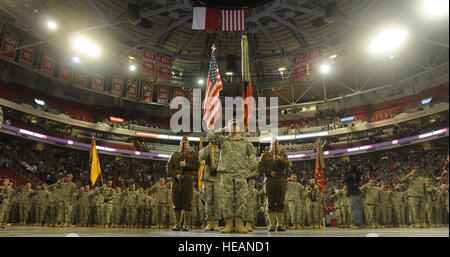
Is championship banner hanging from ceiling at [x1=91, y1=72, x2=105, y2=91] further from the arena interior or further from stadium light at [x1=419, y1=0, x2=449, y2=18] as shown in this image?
stadium light at [x1=419, y1=0, x2=449, y2=18]

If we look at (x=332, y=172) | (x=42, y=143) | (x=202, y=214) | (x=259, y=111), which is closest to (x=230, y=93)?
(x=259, y=111)

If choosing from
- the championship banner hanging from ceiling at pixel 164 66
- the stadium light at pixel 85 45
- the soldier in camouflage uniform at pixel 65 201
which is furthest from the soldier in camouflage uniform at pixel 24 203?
the championship banner hanging from ceiling at pixel 164 66

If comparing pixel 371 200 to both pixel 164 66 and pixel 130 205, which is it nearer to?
pixel 130 205

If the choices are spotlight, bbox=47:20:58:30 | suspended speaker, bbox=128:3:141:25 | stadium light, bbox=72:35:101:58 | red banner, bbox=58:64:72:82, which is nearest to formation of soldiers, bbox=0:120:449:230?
stadium light, bbox=72:35:101:58

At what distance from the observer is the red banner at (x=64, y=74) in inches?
987

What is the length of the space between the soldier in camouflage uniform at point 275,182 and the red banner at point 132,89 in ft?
79.6

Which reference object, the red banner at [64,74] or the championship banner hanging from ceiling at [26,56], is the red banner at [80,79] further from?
the championship banner hanging from ceiling at [26,56]

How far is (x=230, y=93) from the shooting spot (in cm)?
3241

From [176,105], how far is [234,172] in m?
26.4

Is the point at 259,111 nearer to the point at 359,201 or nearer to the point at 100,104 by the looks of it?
the point at 100,104

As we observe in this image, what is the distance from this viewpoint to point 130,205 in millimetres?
13562

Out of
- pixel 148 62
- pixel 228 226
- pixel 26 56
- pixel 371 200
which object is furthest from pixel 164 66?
pixel 228 226

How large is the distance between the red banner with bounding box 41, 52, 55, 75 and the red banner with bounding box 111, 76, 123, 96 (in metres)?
4.97

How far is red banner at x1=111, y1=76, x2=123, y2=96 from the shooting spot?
27.5 m
